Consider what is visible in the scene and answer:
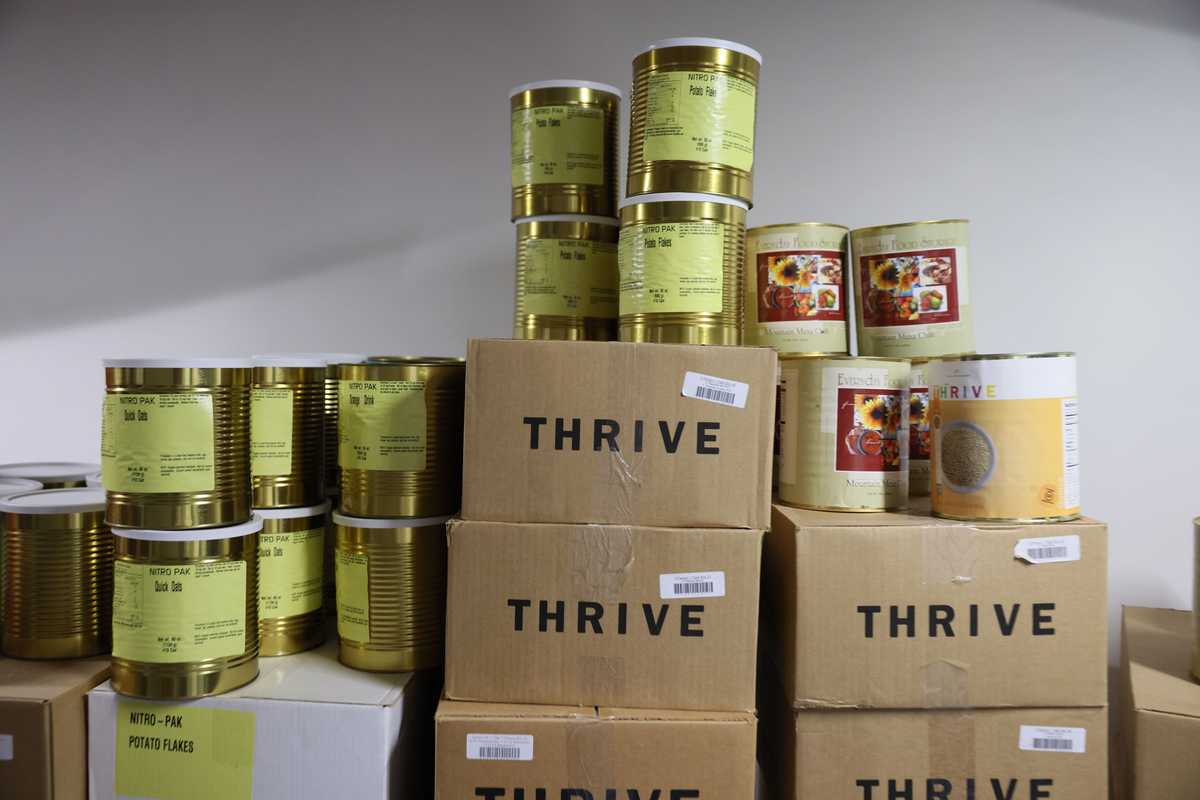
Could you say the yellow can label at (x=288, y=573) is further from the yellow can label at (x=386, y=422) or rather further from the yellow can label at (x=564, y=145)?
the yellow can label at (x=564, y=145)

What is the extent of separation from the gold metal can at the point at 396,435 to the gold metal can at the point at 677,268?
0.99 ft

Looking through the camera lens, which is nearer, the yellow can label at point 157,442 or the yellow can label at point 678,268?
the yellow can label at point 157,442

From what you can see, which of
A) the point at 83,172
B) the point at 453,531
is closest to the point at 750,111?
the point at 453,531

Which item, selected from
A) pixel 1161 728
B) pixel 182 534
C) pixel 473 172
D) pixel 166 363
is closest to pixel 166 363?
pixel 166 363

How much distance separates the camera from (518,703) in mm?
1213

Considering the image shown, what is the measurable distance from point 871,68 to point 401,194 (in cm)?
103

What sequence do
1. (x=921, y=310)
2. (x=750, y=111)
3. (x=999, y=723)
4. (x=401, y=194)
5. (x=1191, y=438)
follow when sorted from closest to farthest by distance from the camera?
(x=999, y=723), (x=750, y=111), (x=921, y=310), (x=1191, y=438), (x=401, y=194)

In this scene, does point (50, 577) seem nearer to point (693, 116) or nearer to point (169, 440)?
point (169, 440)

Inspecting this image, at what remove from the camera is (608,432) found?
1.20m

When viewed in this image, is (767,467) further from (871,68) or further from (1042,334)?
(871,68)

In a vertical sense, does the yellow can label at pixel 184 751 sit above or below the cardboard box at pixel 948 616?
below

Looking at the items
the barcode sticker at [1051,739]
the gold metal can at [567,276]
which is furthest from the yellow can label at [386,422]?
the barcode sticker at [1051,739]

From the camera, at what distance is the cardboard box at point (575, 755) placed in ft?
3.84

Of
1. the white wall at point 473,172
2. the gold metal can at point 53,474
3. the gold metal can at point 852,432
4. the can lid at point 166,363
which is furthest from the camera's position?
the white wall at point 473,172
